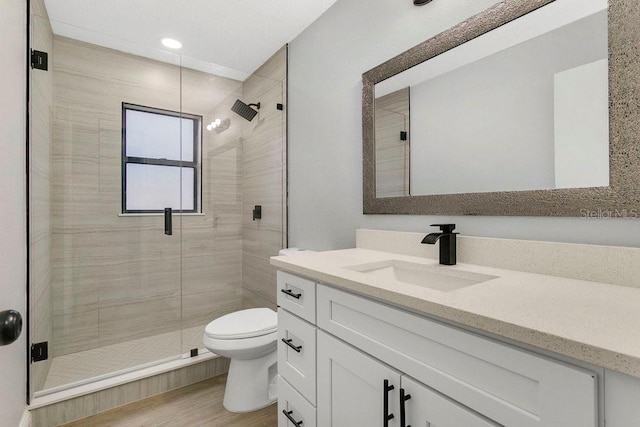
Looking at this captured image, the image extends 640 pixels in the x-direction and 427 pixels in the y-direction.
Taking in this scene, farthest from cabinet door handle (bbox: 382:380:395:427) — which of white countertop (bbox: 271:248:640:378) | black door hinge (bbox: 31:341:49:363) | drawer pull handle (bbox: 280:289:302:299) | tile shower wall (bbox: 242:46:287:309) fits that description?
black door hinge (bbox: 31:341:49:363)

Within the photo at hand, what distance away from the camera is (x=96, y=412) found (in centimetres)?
181

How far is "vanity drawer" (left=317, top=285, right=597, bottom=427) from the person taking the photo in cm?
53

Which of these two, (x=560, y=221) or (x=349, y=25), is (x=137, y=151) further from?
(x=560, y=221)

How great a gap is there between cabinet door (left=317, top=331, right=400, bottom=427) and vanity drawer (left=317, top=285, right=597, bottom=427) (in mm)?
46

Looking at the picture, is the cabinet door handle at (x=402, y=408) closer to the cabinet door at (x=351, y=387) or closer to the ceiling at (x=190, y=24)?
the cabinet door at (x=351, y=387)

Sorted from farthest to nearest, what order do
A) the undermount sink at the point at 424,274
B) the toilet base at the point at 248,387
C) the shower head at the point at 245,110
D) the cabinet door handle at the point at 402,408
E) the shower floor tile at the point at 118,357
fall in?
the shower head at the point at 245,110
the shower floor tile at the point at 118,357
the toilet base at the point at 248,387
the undermount sink at the point at 424,274
the cabinet door handle at the point at 402,408

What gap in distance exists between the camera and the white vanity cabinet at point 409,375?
55cm

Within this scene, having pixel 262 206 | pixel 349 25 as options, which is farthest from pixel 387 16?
pixel 262 206

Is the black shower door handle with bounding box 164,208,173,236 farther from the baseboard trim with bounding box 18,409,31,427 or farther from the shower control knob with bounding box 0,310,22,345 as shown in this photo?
the shower control knob with bounding box 0,310,22,345

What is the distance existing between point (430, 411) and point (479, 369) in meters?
0.18

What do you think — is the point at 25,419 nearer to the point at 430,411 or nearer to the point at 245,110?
the point at 430,411

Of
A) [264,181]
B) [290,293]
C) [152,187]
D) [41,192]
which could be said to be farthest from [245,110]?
[290,293]

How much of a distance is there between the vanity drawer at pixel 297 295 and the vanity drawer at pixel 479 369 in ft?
0.73

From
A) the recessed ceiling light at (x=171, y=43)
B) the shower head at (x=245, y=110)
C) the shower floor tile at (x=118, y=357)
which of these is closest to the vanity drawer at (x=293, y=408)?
the shower floor tile at (x=118, y=357)
